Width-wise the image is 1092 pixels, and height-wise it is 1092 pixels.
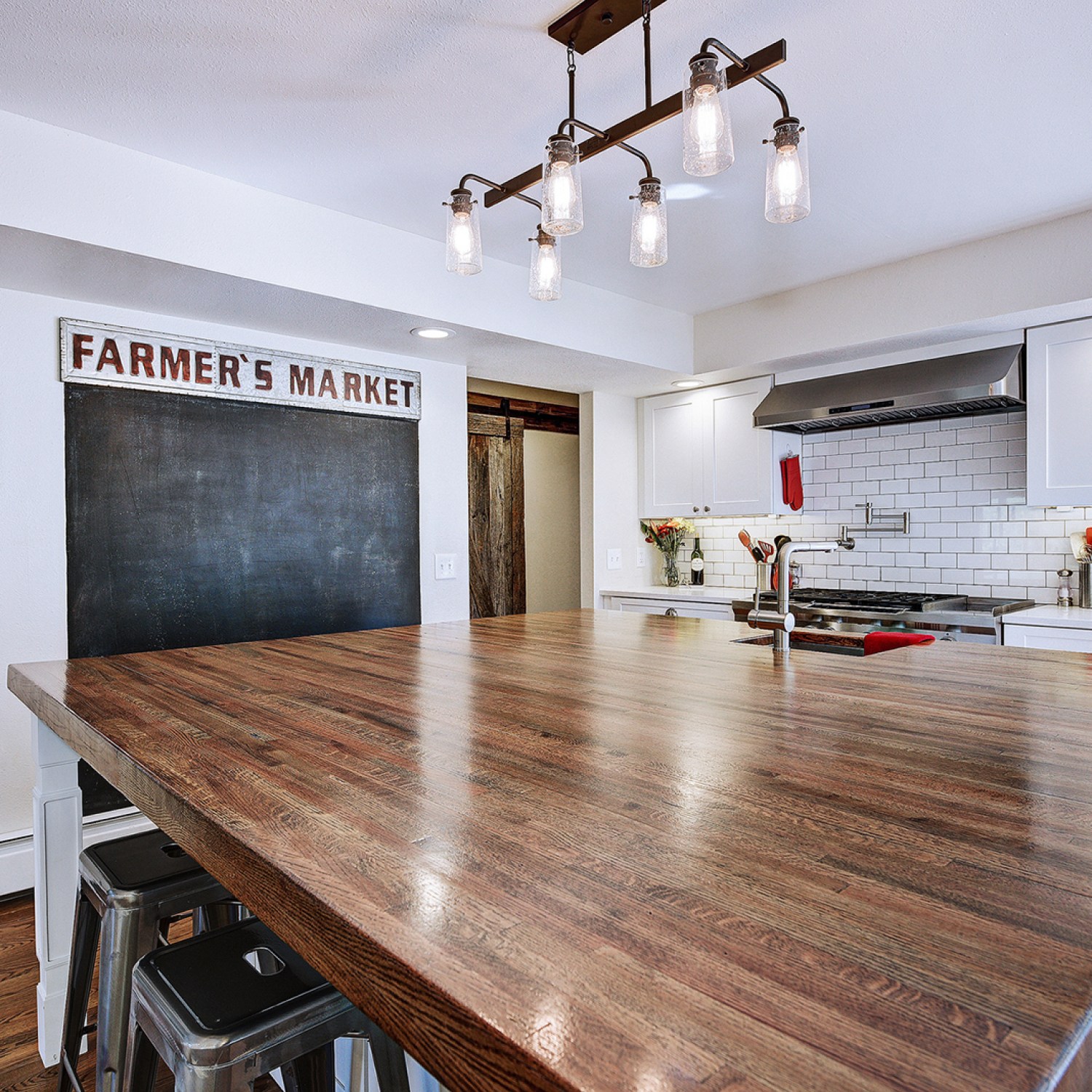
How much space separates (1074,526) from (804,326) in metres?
1.56

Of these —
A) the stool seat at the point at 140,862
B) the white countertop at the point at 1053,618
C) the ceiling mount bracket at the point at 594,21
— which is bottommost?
the stool seat at the point at 140,862

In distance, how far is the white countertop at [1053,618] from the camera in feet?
10.1

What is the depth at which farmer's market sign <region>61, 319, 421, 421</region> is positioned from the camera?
288cm

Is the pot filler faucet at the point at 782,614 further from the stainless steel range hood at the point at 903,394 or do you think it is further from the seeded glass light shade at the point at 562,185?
the stainless steel range hood at the point at 903,394

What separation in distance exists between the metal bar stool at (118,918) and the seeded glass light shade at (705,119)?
1615mm

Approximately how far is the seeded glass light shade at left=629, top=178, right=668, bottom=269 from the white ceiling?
1.41ft

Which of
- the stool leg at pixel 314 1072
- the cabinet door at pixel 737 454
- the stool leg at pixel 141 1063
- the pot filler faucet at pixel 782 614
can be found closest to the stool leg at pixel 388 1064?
the stool leg at pixel 314 1072

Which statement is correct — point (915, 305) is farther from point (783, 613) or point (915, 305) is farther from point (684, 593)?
point (783, 613)

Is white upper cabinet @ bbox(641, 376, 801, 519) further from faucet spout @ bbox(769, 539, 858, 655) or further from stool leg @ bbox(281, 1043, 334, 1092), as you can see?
stool leg @ bbox(281, 1043, 334, 1092)

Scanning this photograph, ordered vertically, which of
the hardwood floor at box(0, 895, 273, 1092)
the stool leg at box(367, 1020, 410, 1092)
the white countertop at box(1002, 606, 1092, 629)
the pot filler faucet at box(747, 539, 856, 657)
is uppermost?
the pot filler faucet at box(747, 539, 856, 657)

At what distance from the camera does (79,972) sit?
4.67 ft

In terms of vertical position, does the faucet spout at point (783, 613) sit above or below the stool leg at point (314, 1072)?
above

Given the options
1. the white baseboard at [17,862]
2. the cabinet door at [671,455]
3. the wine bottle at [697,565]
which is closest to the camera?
the white baseboard at [17,862]

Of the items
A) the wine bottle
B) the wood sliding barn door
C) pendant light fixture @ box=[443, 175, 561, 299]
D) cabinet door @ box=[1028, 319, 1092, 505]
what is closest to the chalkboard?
the wood sliding barn door
